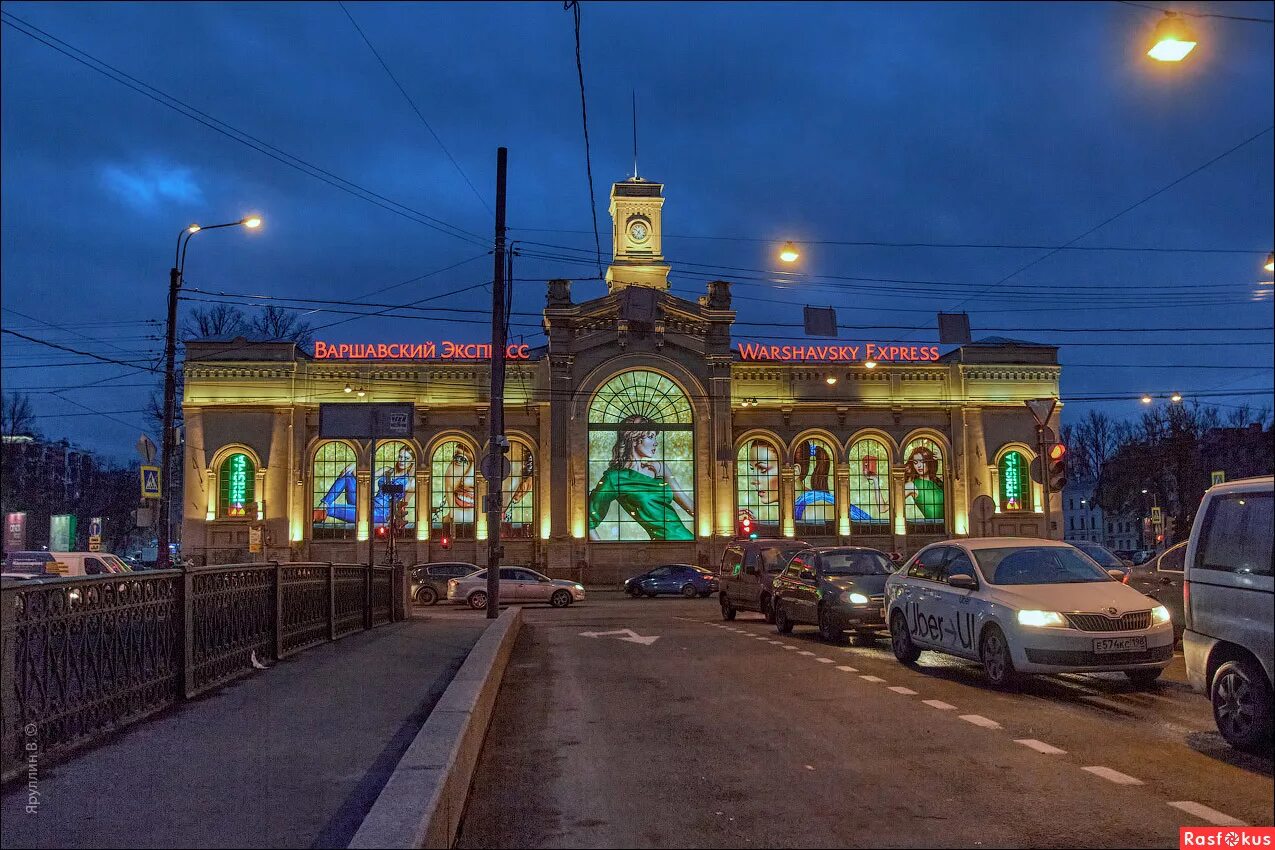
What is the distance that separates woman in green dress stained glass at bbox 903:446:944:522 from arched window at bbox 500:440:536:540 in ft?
60.1

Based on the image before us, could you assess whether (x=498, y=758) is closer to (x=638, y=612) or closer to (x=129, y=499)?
(x=638, y=612)

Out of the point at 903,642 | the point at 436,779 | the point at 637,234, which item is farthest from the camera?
the point at 637,234

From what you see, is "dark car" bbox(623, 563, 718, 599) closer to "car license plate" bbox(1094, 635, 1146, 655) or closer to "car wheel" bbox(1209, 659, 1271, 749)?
"car license plate" bbox(1094, 635, 1146, 655)

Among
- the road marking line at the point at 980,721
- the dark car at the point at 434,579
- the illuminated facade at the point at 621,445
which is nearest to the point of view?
the road marking line at the point at 980,721

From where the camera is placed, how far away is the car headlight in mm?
11250

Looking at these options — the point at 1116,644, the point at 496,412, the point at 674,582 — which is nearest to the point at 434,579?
the point at 674,582

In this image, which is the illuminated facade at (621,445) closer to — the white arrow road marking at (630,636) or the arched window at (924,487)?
the arched window at (924,487)

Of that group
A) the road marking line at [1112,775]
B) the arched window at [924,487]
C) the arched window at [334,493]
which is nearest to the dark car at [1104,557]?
the road marking line at [1112,775]

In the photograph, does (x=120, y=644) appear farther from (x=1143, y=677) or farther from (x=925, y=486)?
(x=925, y=486)

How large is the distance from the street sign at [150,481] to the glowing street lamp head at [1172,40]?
2128 cm

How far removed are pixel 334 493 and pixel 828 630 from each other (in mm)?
37172

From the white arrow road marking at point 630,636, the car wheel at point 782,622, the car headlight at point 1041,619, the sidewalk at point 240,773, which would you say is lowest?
the white arrow road marking at point 630,636

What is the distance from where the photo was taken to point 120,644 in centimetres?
777

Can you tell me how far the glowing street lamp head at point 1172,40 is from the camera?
1157cm
